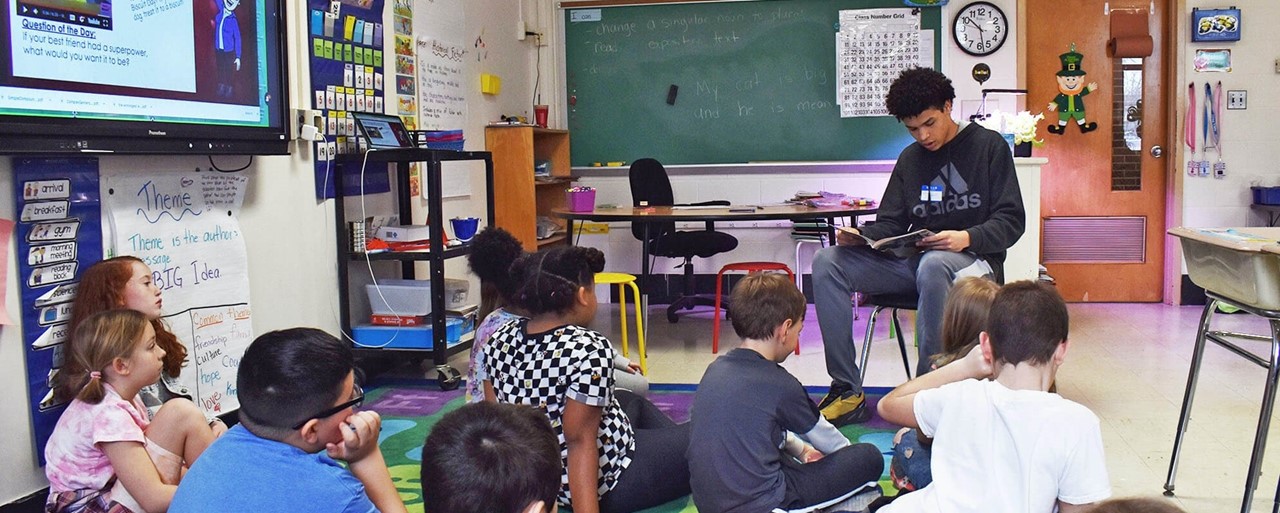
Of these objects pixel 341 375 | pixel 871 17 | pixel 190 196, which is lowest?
pixel 341 375

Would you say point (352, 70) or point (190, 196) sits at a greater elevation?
point (352, 70)

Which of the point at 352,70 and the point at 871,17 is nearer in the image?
the point at 352,70

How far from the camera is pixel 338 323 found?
409 cm

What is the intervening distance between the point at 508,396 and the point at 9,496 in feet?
4.20

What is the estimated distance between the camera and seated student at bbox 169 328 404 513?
1345 millimetres

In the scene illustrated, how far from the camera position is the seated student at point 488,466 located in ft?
3.93

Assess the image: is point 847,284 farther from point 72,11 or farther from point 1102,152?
point 1102,152

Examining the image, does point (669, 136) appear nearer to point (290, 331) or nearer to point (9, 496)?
point (9, 496)

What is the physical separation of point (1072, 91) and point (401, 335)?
4.15m

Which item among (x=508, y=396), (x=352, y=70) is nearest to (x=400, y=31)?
(x=352, y=70)

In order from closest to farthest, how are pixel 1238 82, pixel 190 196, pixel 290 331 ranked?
pixel 290 331
pixel 190 196
pixel 1238 82

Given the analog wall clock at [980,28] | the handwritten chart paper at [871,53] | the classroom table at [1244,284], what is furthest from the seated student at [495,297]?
the analog wall clock at [980,28]

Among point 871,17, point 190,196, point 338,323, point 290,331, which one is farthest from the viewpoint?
point 871,17

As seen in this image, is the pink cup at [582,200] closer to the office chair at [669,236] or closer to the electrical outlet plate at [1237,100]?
the office chair at [669,236]
